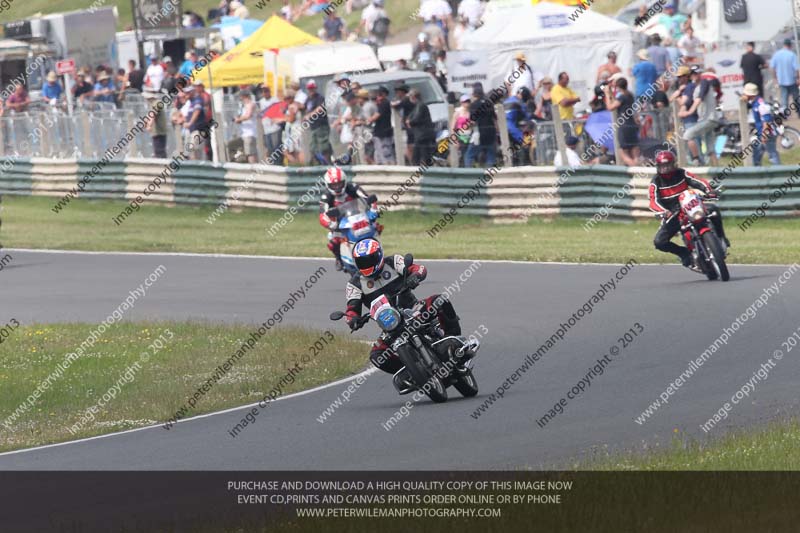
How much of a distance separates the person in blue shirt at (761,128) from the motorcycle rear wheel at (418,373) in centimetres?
1190

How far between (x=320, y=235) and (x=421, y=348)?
557 inches

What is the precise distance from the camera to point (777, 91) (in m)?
26.4

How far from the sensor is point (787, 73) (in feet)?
82.0

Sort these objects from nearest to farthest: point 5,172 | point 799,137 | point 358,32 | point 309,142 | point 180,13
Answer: point 799,137 < point 309,142 < point 5,172 < point 180,13 < point 358,32

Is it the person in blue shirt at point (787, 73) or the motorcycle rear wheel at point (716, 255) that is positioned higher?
the person in blue shirt at point (787, 73)

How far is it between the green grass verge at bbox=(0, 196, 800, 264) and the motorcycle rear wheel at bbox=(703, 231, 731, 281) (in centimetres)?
183

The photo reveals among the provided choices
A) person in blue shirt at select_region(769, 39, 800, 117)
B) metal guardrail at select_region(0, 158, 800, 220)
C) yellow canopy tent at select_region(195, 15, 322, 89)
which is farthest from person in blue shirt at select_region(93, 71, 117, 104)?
person in blue shirt at select_region(769, 39, 800, 117)

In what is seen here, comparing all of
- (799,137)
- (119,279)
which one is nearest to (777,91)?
(799,137)

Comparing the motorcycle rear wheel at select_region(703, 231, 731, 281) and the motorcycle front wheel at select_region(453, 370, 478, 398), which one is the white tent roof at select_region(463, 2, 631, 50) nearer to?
the motorcycle rear wheel at select_region(703, 231, 731, 281)

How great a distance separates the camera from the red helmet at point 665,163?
16.7 meters

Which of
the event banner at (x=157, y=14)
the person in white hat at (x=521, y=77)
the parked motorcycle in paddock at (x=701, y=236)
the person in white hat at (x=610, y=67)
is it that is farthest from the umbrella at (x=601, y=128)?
the event banner at (x=157, y=14)

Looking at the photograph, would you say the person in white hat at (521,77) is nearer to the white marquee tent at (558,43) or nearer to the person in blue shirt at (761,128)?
the white marquee tent at (558,43)
